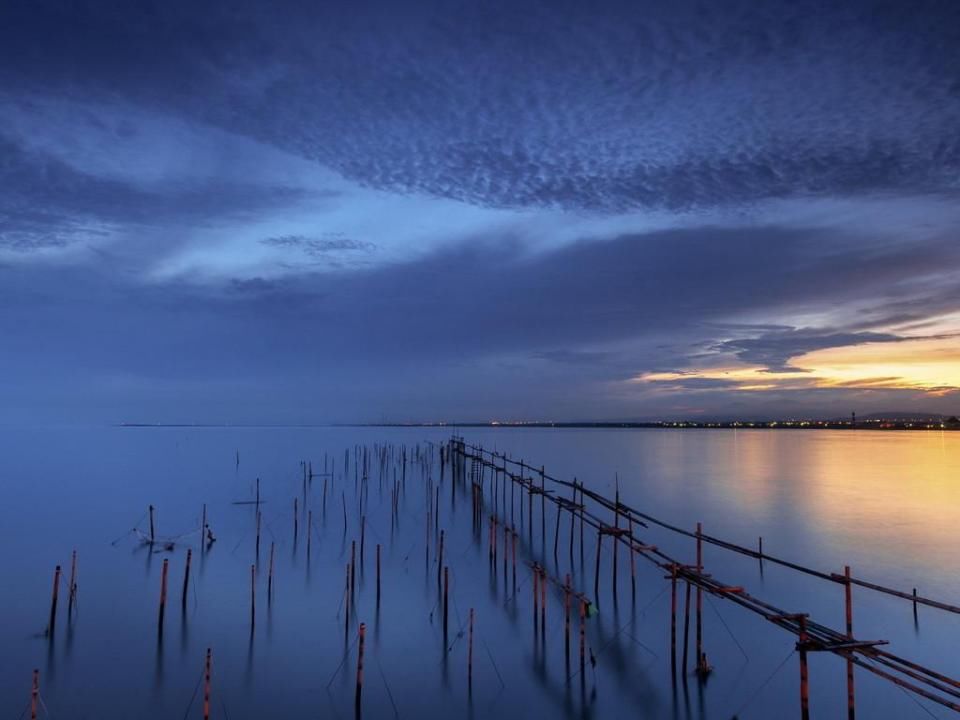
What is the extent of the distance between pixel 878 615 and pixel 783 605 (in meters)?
2.30

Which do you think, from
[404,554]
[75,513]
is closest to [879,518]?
[404,554]

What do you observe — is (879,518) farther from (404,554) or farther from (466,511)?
(404,554)

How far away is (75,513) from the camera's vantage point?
103 feet

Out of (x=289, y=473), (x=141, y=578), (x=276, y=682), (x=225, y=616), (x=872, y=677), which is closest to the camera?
(x=276, y=682)

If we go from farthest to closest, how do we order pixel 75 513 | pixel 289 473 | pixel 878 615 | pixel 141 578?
pixel 289 473 → pixel 75 513 → pixel 141 578 → pixel 878 615

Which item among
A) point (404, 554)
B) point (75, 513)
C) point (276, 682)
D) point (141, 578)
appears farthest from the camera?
point (75, 513)

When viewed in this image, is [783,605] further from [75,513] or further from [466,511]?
[75,513]

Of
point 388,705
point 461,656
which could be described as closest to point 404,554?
point 461,656

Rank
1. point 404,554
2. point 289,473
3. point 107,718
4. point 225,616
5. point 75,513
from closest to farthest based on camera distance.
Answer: point 107,718 → point 225,616 → point 404,554 → point 75,513 → point 289,473

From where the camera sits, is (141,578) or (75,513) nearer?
(141,578)

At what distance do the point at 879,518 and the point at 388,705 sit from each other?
3034 cm

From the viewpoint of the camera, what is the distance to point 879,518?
32062mm

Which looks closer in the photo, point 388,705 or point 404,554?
point 388,705

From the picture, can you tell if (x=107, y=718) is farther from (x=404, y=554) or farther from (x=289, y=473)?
(x=289, y=473)
